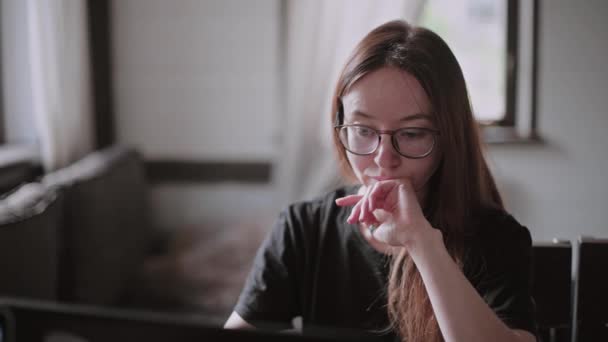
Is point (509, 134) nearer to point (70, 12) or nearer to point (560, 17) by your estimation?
point (560, 17)

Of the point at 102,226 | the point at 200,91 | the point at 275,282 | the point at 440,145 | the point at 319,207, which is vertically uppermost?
the point at 200,91

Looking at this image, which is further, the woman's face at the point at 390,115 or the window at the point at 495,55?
the window at the point at 495,55

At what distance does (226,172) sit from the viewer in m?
2.68

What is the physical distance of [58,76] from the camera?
2275 mm

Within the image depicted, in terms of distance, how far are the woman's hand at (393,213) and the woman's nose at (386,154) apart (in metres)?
0.03

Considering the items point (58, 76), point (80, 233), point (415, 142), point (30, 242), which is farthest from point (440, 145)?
point (58, 76)

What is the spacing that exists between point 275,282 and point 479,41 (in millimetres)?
1849

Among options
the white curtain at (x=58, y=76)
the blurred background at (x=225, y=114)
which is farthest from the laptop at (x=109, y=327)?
the white curtain at (x=58, y=76)

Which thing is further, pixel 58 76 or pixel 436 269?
pixel 58 76

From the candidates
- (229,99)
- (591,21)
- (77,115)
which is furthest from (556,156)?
(77,115)

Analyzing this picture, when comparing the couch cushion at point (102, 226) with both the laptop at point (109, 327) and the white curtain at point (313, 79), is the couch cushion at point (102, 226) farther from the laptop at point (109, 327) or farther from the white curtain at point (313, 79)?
the laptop at point (109, 327)

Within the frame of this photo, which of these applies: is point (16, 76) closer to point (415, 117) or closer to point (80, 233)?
point (80, 233)

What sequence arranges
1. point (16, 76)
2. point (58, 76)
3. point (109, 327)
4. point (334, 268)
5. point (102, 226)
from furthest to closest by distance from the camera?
point (16, 76)
point (58, 76)
point (102, 226)
point (334, 268)
point (109, 327)

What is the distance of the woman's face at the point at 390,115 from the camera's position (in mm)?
813
